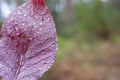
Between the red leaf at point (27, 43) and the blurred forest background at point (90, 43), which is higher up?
the red leaf at point (27, 43)

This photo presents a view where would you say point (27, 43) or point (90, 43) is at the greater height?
point (27, 43)

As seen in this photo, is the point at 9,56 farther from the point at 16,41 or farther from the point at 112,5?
the point at 112,5

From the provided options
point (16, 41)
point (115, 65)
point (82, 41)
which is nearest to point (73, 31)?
point (82, 41)

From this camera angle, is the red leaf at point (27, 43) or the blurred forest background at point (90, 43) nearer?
the red leaf at point (27, 43)

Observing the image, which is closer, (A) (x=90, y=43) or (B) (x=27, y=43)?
(B) (x=27, y=43)
